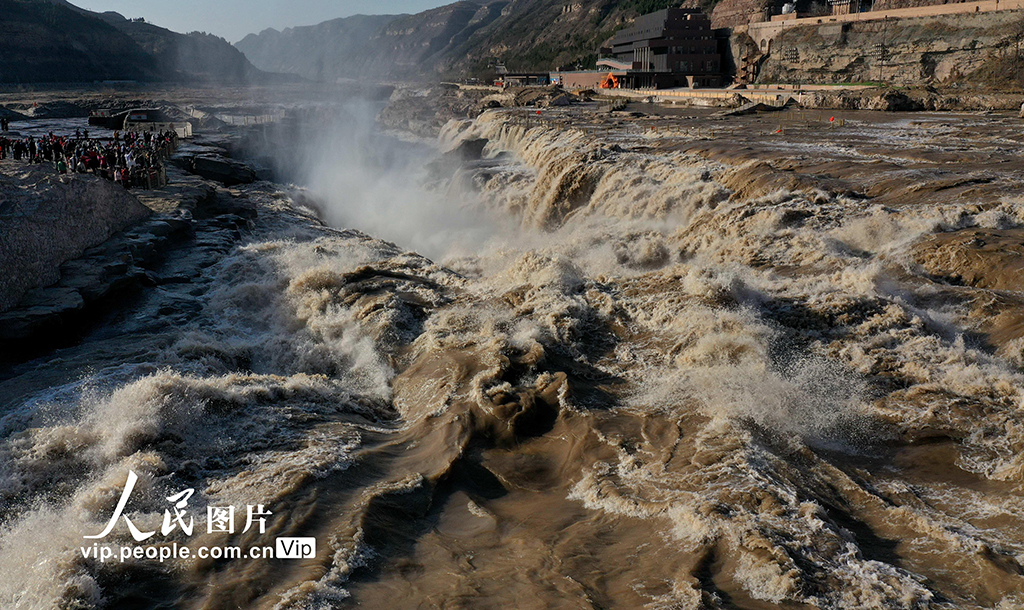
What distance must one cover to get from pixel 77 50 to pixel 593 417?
92.2 m

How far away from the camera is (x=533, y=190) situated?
64.1ft

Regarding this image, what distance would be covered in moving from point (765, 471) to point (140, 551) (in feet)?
17.5

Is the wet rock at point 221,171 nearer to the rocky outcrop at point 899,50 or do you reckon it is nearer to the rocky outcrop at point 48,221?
the rocky outcrop at point 48,221

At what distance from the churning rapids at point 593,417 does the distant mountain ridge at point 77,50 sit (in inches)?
3035

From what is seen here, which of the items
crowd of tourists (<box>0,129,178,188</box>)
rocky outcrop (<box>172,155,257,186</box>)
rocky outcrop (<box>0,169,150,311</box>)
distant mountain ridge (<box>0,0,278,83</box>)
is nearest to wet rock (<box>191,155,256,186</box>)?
rocky outcrop (<box>172,155,257,186</box>)

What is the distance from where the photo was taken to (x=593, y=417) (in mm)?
7379

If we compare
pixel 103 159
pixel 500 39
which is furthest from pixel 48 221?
pixel 500 39

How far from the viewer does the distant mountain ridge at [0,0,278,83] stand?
70.3m

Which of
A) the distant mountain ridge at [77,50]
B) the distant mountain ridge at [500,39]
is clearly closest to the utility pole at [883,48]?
the distant mountain ridge at [500,39]

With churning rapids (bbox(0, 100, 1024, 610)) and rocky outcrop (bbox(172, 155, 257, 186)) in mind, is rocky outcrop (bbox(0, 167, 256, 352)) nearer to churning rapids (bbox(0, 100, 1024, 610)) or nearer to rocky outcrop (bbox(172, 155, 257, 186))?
churning rapids (bbox(0, 100, 1024, 610))

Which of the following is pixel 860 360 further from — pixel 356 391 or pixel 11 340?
pixel 11 340

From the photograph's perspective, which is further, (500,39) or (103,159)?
(500,39)

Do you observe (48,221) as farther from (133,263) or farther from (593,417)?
(593,417)

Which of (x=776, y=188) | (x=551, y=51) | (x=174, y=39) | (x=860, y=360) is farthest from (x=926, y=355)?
(x=174, y=39)
